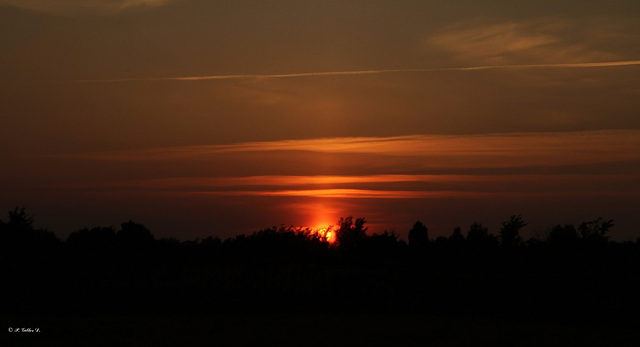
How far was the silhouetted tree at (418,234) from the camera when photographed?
4362 cm

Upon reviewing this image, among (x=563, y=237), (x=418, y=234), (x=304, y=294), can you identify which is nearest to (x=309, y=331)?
(x=304, y=294)

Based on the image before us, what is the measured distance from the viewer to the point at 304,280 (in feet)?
95.9

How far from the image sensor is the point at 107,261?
102ft

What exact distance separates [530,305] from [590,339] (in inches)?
191

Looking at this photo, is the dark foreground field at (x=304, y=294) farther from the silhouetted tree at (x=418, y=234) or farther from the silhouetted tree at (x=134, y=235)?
the silhouetted tree at (x=418, y=234)

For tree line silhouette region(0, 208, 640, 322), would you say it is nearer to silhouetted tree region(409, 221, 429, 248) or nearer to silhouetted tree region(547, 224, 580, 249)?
silhouetted tree region(547, 224, 580, 249)

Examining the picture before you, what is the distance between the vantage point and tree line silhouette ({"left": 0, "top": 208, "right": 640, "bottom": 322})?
27.3m

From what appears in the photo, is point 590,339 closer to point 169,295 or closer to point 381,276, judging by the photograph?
point 381,276

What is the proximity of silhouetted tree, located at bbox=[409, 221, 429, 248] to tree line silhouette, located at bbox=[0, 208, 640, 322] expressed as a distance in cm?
670

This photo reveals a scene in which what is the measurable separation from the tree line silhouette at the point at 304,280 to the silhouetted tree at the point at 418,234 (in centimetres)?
670

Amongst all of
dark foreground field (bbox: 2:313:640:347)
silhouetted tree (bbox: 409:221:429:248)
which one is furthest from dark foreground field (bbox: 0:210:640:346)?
silhouetted tree (bbox: 409:221:429:248)

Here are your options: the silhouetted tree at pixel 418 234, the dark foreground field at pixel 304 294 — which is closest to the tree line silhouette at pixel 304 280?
the dark foreground field at pixel 304 294

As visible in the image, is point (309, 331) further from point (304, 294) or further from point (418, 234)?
point (418, 234)

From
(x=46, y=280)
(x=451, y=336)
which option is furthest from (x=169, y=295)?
(x=451, y=336)
